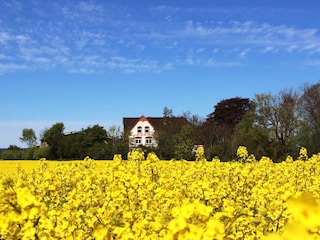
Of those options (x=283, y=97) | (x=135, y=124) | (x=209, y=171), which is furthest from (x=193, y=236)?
(x=135, y=124)

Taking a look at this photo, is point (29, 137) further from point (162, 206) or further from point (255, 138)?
point (162, 206)

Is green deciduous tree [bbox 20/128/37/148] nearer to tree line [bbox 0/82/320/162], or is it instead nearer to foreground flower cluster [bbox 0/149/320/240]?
tree line [bbox 0/82/320/162]

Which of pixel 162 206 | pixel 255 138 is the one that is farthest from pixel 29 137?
pixel 162 206

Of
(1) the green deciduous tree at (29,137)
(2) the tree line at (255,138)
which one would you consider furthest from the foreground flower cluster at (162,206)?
(1) the green deciduous tree at (29,137)

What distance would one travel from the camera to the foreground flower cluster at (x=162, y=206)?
1.67 metres

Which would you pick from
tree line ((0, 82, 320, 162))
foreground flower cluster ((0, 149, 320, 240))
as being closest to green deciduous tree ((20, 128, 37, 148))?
tree line ((0, 82, 320, 162))

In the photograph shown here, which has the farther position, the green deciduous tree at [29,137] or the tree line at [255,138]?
the green deciduous tree at [29,137]

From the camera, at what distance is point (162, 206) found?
203 inches

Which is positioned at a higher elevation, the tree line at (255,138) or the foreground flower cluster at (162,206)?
the tree line at (255,138)

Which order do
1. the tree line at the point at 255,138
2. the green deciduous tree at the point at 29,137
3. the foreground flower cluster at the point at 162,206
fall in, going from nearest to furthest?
the foreground flower cluster at the point at 162,206, the tree line at the point at 255,138, the green deciduous tree at the point at 29,137

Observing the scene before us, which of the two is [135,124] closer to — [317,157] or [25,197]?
[317,157]

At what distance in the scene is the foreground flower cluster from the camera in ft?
5.48

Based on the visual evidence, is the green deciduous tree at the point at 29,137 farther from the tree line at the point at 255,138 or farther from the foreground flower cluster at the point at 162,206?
the foreground flower cluster at the point at 162,206

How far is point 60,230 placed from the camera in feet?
10.9
